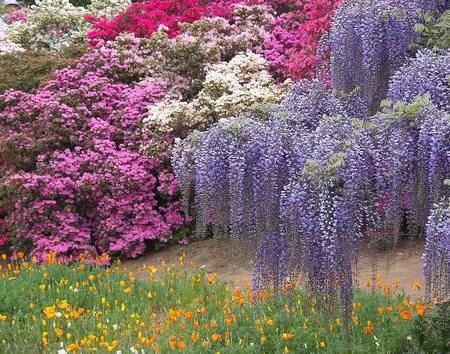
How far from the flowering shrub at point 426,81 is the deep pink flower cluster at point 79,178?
4.10 m

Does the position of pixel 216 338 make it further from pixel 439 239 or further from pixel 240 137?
pixel 439 239

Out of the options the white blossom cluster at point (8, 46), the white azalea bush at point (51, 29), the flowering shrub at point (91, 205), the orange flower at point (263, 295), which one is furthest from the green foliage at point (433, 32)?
the white azalea bush at point (51, 29)

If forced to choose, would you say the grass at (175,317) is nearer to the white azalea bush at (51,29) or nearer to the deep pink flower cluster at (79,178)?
the deep pink flower cluster at (79,178)

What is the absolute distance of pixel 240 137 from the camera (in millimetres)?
5688

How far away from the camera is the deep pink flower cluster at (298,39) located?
10016mm

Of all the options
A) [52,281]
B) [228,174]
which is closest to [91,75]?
[52,281]

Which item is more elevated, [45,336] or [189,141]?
[189,141]

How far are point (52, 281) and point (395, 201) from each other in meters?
3.92

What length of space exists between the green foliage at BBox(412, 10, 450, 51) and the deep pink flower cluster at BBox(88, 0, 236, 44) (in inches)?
226

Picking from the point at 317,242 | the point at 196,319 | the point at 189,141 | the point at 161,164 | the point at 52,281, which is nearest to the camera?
the point at 317,242

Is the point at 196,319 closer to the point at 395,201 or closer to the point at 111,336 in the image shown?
the point at 111,336

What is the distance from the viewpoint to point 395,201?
5402mm

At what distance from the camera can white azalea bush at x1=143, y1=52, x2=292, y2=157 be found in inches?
367

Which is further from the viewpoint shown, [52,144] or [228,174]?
[52,144]
